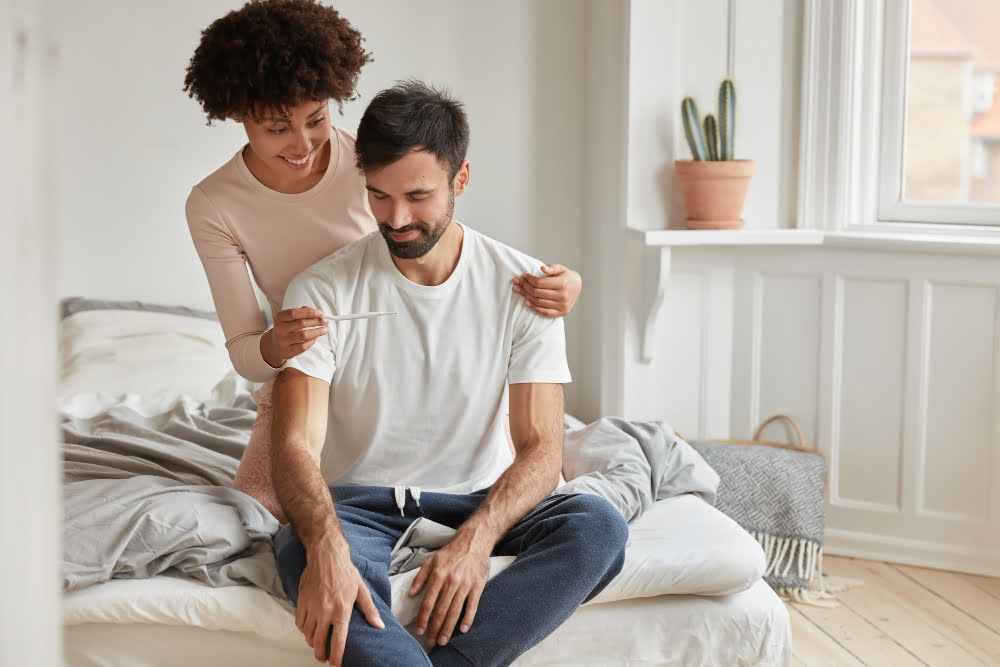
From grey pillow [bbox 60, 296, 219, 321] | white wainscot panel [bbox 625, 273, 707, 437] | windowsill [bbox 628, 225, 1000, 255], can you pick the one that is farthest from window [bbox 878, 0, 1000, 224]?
grey pillow [bbox 60, 296, 219, 321]

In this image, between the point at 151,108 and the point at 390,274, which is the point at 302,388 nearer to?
the point at 390,274

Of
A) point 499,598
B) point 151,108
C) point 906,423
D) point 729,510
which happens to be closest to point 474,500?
point 499,598

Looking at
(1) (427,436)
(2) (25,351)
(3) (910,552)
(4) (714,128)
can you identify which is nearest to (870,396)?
(3) (910,552)

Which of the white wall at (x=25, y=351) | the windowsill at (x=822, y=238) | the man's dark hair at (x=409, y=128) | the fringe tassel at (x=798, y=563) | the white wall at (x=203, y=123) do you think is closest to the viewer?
the white wall at (x=25, y=351)

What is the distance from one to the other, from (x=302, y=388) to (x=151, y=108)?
6.13 feet

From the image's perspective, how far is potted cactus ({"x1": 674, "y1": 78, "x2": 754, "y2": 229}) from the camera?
2680mm

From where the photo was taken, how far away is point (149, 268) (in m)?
3.36

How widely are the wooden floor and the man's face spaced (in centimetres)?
125

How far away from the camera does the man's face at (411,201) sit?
1733 mm

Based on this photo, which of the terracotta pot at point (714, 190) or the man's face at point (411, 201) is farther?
the terracotta pot at point (714, 190)

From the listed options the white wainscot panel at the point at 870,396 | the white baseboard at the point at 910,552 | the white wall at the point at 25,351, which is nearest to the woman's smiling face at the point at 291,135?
the white wall at the point at 25,351

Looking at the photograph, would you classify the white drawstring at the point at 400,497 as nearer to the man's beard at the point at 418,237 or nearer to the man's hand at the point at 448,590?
→ the man's hand at the point at 448,590

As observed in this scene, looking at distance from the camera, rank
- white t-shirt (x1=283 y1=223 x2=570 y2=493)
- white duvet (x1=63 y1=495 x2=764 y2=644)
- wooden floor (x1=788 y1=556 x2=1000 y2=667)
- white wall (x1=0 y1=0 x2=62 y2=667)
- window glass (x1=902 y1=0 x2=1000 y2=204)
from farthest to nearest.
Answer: window glass (x1=902 y1=0 x2=1000 y2=204) → wooden floor (x1=788 y1=556 x2=1000 y2=667) → white t-shirt (x1=283 y1=223 x2=570 y2=493) → white duvet (x1=63 y1=495 x2=764 y2=644) → white wall (x1=0 y1=0 x2=62 y2=667)

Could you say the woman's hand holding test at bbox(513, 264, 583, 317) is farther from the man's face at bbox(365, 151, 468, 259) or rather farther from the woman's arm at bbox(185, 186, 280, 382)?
the woman's arm at bbox(185, 186, 280, 382)
